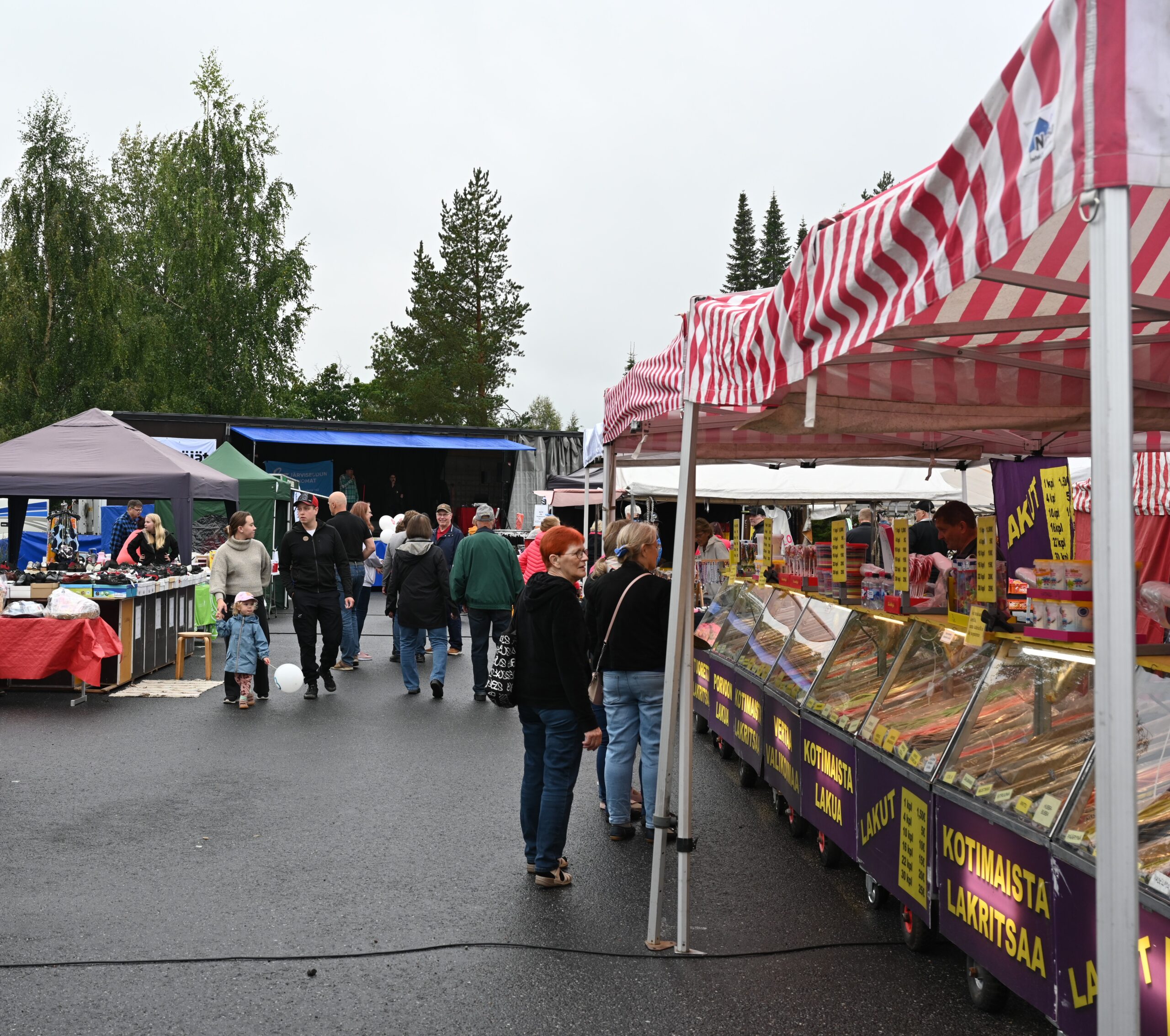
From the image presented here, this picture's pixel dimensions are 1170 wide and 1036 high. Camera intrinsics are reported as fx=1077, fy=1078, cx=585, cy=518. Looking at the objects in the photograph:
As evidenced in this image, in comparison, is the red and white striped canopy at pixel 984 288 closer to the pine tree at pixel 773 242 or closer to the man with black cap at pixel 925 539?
the man with black cap at pixel 925 539

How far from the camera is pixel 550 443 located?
92.0 ft

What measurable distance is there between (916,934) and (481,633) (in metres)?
6.49

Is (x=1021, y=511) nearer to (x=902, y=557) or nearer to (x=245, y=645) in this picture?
(x=902, y=557)

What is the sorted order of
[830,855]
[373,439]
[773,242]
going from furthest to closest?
1. [773,242]
2. [373,439]
3. [830,855]

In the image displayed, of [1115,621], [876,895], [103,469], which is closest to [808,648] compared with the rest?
[876,895]

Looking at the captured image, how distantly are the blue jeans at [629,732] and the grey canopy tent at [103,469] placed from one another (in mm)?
8389

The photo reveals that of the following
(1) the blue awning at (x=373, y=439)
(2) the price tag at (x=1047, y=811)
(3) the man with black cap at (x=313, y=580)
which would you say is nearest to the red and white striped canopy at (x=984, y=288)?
(2) the price tag at (x=1047, y=811)

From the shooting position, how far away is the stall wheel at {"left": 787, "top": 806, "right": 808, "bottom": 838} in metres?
5.96

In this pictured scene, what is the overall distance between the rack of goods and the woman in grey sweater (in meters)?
8.57

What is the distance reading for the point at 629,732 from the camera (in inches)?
236

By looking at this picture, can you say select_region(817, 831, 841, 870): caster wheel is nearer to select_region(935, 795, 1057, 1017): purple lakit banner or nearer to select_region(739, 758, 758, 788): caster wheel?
select_region(935, 795, 1057, 1017): purple lakit banner

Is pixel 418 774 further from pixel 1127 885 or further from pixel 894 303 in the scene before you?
pixel 1127 885

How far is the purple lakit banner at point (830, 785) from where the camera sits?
4.89m

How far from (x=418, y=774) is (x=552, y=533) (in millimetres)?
2964
